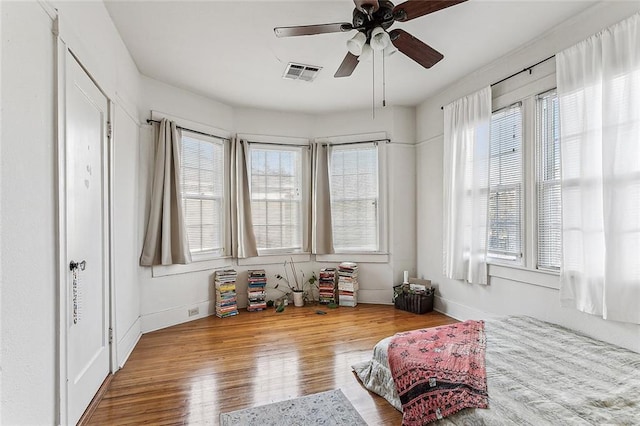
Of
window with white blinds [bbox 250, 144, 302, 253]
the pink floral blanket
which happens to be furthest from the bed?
window with white blinds [bbox 250, 144, 302, 253]

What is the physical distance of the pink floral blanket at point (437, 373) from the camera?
5.62 feet

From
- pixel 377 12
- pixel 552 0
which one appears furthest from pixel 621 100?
pixel 377 12

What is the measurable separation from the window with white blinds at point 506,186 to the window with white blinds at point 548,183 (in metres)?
0.19

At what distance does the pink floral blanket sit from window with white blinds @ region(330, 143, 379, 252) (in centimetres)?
251

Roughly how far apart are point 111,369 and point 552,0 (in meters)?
4.41

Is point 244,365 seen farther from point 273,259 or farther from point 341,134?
point 341,134

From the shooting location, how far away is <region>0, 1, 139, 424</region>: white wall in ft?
4.21

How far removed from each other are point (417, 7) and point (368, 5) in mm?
309

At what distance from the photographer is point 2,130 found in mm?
1248

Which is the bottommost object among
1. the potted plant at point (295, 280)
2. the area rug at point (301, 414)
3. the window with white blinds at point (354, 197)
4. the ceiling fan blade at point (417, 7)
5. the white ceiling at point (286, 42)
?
the area rug at point (301, 414)

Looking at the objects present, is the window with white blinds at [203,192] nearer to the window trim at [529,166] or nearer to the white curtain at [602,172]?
the window trim at [529,166]

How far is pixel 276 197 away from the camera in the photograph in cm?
488

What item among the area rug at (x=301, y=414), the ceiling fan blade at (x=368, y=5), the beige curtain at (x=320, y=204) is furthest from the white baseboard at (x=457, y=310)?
the ceiling fan blade at (x=368, y=5)

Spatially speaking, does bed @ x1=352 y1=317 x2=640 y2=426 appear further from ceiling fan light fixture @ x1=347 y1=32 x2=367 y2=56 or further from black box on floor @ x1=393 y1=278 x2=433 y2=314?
ceiling fan light fixture @ x1=347 y1=32 x2=367 y2=56
